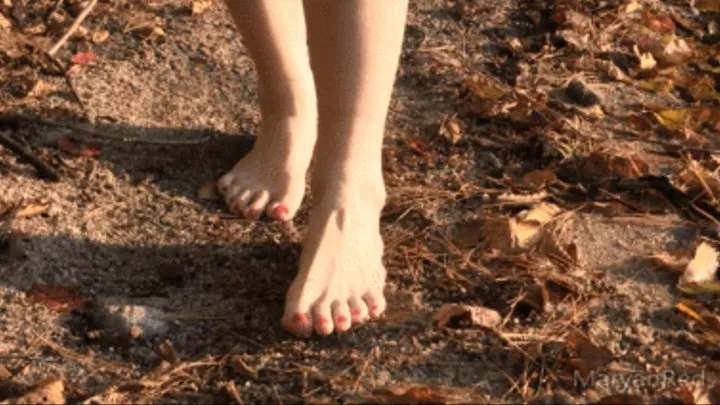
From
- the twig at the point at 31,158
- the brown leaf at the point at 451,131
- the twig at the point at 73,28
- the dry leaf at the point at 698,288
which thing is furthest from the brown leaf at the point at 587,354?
the twig at the point at 73,28

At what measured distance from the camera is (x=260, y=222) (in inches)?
106

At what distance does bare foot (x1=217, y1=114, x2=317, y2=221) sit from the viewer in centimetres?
270

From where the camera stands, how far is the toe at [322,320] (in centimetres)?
231

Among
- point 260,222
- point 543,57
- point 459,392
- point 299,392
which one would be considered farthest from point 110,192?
point 543,57

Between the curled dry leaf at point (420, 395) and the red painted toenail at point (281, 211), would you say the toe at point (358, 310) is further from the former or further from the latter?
the red painted toenail at point (281, 211)

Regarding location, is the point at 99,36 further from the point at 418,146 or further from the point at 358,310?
the point at 358,310

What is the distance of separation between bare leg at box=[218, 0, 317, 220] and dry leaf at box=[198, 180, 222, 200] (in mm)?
21

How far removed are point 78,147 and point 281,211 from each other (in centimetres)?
51

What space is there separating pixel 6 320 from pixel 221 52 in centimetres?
115

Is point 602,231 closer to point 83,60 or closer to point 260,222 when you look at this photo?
point 260,222

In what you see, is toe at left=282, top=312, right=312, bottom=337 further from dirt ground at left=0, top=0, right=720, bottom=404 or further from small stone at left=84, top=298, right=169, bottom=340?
small stone at left=84, top=298, right=169, bottom=340

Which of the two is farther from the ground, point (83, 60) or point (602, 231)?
point (83, 60)

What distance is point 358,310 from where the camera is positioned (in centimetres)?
235

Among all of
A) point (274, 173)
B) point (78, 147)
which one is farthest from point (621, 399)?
point (78, 147)
